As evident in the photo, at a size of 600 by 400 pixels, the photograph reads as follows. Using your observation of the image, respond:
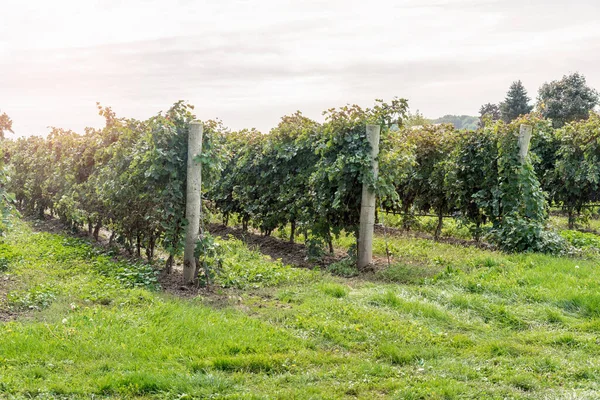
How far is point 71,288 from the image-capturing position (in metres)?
7.59

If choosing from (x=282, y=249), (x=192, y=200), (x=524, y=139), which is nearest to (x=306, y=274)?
(x=192, y=200)

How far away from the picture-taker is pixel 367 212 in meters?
10.0

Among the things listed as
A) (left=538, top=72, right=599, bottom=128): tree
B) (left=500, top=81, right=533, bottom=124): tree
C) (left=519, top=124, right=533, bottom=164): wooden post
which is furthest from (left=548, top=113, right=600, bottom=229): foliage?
(left=500, top=81, right=533, bottom=124): tree

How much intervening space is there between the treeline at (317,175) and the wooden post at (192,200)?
15 centimetres

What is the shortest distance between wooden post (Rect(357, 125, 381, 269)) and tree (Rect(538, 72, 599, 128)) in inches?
1126

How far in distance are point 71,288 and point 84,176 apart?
5.91 metres

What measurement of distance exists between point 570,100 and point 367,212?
30.4m

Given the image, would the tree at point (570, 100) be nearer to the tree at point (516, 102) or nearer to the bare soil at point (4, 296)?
the tree at point (516, 102)

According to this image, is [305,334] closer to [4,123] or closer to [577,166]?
[4,123]

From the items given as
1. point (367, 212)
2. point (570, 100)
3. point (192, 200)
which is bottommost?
point (367, 212)

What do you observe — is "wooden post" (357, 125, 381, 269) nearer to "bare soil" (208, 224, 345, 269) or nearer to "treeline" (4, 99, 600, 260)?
"treeline" (4, 99, 600, 260)

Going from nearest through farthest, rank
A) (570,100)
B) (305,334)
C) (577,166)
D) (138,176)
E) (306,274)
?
(305,334) < (306,274) < (138,176) < (577,166) < (570,100)

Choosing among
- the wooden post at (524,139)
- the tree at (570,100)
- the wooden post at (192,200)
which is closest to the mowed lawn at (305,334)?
the wooden post at (192,200)

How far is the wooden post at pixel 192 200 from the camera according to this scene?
8406 mm
